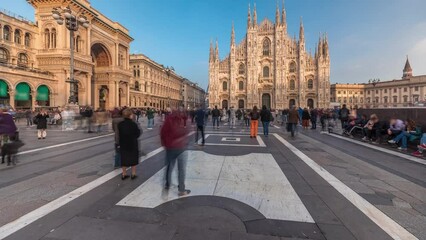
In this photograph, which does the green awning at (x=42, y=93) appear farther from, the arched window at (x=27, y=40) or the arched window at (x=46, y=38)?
the arched window at (x=27, y=40)

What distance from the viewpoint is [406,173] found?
5.79 meters

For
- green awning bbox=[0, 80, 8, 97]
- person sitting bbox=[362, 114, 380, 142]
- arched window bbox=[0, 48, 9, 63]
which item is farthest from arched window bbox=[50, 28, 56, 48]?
person sitting bbox=[362, 114, 380, 142]

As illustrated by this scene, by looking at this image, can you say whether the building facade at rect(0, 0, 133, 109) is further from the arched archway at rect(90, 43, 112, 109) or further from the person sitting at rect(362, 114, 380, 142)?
the person sitting at rect(362, 114, 380, 142)

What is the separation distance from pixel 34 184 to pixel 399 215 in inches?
264

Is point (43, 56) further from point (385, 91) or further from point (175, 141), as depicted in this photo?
point (385, 91)

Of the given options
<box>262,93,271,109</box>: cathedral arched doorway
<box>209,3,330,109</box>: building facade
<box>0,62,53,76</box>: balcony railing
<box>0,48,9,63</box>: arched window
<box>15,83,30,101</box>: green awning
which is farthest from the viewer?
<box>262,93,271,109</box>: cathedral arched doorway

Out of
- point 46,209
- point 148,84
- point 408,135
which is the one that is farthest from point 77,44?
point 408,135

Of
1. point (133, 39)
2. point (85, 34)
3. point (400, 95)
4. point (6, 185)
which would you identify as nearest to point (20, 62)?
point (85, 34)

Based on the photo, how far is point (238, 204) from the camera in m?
3.73

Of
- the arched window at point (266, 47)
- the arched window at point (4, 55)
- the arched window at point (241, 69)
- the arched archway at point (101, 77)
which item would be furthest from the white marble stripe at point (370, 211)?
the arched window at point (266, 47)

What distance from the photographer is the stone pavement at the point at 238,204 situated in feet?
9.64

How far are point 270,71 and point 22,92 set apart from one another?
49.6m

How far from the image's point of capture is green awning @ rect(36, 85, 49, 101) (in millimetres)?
30375

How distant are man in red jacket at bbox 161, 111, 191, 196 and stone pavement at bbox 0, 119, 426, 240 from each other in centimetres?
35
